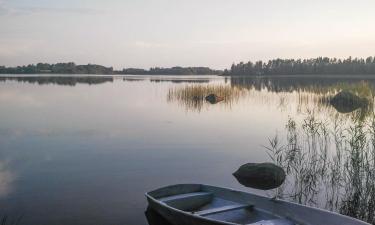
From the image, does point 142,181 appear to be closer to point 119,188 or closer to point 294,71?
point 119,188

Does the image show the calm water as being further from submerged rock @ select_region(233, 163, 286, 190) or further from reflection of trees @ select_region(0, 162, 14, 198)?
submerged rock @ select_region(233, 163, 286, 190)

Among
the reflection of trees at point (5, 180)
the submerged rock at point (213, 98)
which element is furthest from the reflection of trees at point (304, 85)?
the reflection of trees at point (5, 180)

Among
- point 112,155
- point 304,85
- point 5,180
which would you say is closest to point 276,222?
point 5,180

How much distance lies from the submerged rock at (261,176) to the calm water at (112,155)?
307 mm

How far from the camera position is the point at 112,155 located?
11.9m

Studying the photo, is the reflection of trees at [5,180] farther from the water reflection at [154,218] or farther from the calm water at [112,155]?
the water reflection at [154,218]

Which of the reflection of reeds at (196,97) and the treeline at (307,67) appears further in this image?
the treeline at (307,67)

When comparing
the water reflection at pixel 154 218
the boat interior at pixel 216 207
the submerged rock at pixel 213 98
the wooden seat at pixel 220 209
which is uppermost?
the submerged rock at pixel 213 98

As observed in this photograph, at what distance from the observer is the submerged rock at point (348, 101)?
2389 cm

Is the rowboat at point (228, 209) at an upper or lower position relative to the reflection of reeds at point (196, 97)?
lower

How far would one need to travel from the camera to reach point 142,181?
945 centimetres

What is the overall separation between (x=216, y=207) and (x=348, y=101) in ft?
65.5

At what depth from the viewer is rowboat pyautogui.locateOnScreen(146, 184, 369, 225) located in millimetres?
5820

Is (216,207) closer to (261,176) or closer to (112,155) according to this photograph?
(261,176)
